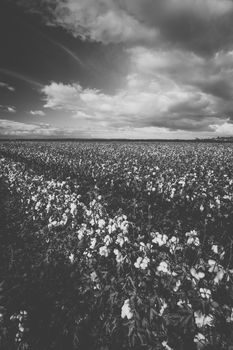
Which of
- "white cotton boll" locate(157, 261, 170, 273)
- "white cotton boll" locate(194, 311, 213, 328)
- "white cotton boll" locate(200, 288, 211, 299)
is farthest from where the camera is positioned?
"white cotton boll" locate(157, 261, 170, 273)

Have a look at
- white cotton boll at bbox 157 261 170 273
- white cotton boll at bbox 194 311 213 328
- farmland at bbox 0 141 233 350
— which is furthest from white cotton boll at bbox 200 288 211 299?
white cotton boll at bbox 157 261 170 273

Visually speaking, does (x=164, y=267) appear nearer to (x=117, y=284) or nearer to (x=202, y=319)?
(x=202, y=319)

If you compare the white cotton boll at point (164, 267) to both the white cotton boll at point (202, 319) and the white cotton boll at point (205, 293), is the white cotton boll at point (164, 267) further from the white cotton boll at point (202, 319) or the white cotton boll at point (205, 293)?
the white cotton boll at point (202, 319)

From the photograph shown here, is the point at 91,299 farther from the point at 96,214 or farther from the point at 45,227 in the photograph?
the point at 45,227

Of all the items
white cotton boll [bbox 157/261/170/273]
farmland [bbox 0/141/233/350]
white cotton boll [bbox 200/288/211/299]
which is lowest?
farmland [bbox 0/141/233/350]

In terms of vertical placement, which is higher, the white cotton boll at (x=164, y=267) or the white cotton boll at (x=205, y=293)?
the white cotton boll at (x=164, y=267)

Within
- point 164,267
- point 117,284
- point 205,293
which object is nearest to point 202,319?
point 205,293

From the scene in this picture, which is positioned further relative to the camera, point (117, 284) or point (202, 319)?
point (117, 284)

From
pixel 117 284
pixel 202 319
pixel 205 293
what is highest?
pixel 205 293

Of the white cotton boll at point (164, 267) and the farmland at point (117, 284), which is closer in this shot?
the farmland at point (117, 284)

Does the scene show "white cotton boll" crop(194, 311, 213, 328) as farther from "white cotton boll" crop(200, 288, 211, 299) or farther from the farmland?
"white cotton boll" crop(200, 288, 211, 299)

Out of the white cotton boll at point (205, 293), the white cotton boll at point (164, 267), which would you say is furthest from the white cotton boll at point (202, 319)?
the white cotton boll at point (164, 267)

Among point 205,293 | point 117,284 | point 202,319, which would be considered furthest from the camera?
point 117,284

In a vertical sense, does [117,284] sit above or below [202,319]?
below
